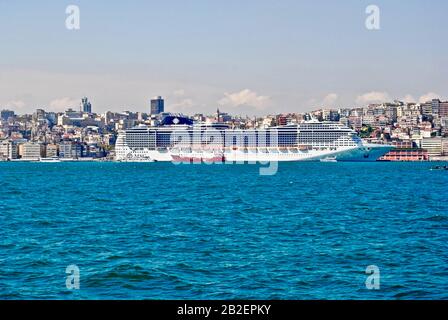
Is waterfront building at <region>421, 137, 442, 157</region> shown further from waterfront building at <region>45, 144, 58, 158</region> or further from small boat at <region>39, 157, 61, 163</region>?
waterfront building at <region>45, 144, 58, 158</region>

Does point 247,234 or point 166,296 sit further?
point 247,234

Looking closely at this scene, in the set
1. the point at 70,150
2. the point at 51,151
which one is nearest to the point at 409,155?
the point at 70,150

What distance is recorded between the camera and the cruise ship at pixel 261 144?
316 feet

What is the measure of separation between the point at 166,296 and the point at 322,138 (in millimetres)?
92730

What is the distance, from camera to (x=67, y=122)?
643 ft

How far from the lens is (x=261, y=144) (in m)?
98.9

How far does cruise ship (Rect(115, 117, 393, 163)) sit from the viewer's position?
96.2 metres
